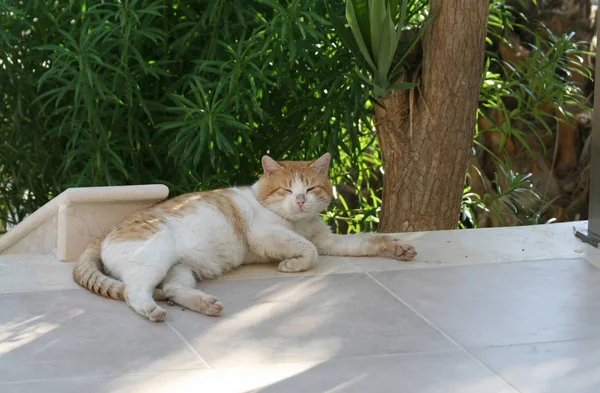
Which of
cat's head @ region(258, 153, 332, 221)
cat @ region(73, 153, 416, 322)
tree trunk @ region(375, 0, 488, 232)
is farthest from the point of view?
tree trunk @ region(375, 0, 488, 232)

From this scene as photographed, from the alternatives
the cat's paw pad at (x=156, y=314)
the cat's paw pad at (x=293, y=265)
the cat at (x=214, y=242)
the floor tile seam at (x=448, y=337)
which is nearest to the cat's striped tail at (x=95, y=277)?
the cat at (x=214, y=242)

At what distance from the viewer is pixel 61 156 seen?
4.37 metres

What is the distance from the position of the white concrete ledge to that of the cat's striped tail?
178 mm

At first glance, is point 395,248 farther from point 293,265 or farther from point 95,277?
point 95,277

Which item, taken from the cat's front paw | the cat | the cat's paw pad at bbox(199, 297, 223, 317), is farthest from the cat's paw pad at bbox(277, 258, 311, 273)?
the cat's paw pad at bbox(199, 297, 223, 317)

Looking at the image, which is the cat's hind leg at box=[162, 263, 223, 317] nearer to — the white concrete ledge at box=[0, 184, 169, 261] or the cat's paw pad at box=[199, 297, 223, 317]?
the cat's paw pad at box=[199, 297, 223, 317]

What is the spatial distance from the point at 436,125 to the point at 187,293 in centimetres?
177

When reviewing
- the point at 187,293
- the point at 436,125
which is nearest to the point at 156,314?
the point at 187,293

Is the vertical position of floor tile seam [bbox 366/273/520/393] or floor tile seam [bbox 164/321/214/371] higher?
floor tile seam [bbox 164/321/214/371]

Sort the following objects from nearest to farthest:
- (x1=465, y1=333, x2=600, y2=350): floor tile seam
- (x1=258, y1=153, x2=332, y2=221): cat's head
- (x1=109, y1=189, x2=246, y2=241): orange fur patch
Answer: (x1=465, y1=333, x2=600, y2=350): floor tile seam
(x1=109, y1=189, x2=246, y2=241): orange fur patch
(x1=258, y1=153, x2=332, y2=221): cat's head

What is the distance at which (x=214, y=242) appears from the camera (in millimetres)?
3010

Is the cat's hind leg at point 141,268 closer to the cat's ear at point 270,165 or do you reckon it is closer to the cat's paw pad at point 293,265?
the cat's paw pad at point 293,265

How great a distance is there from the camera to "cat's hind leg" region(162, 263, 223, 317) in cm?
263

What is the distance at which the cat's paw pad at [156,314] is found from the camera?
2.56m
